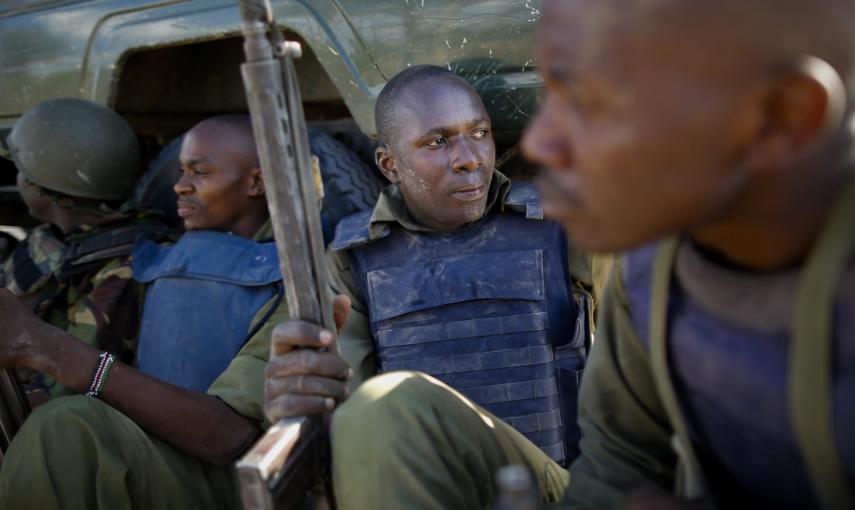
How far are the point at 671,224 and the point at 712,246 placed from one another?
0.46 ft

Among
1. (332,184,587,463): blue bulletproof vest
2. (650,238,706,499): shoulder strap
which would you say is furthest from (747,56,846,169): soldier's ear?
(332,184,587,463): blue bulletproof vest

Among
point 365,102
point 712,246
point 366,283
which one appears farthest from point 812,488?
point 365,102

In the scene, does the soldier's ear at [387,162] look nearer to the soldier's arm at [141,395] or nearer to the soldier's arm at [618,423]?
the soldier's arm at [141,395]

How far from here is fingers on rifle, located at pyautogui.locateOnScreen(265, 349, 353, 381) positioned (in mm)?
1555

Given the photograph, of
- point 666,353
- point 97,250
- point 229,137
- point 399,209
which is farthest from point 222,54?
point 666,353

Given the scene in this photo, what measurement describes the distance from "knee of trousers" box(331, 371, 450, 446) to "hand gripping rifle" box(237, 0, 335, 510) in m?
0.11

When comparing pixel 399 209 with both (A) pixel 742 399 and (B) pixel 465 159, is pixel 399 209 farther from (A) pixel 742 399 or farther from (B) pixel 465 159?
(A) pixel 742 399

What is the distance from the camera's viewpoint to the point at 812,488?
1.00 metres

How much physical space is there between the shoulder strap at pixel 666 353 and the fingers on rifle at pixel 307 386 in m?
0.63

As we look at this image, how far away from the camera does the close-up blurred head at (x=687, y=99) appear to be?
Answer: 0.89 metres

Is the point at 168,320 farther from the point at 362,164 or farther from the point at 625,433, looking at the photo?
the point at 625,433

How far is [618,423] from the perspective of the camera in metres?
1.40

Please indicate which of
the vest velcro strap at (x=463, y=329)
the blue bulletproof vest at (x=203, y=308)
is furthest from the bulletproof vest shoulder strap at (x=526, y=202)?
the blue bulletproof vest at (x=203, y=308)

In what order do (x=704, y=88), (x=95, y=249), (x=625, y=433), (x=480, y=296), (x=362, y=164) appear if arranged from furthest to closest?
(x=362, y=164) → (x=95, y=249) → (x=480, y=296) → (x=625, y=433) → (x=704, y=88)
